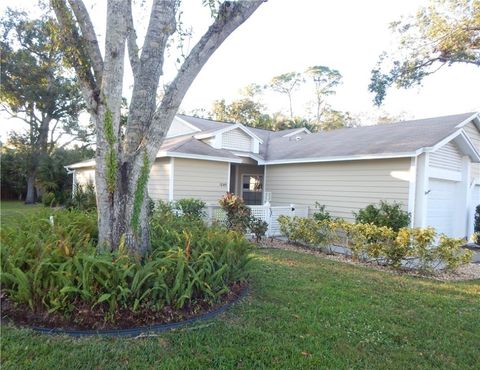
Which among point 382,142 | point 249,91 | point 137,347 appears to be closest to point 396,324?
point 137,347

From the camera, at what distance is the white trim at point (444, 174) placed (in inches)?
422

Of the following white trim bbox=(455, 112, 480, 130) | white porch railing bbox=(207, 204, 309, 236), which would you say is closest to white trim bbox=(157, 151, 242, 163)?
white porch railing bbox=(207, 204, 309, 236)

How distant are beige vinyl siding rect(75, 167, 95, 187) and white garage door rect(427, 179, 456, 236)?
1588cm

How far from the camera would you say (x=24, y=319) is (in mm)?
3682

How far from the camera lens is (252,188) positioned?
1656 centimetres

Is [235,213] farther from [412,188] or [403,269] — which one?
[412,188]

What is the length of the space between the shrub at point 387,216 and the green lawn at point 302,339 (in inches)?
159

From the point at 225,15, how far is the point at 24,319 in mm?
4491

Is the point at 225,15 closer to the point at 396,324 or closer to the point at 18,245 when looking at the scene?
the point at 18,245

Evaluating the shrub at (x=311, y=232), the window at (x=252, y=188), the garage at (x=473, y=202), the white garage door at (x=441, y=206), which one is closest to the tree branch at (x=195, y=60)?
the shrub at (x=311, y=232)

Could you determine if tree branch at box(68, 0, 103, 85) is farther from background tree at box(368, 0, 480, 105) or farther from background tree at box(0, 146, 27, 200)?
background tree at box(0, 146, 27, 200)

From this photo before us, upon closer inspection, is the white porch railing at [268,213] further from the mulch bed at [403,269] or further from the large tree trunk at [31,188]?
the large tree trunk at [31,188]

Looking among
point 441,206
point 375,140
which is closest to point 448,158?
point 441,206

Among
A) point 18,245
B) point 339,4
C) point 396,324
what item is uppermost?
point 339,4
